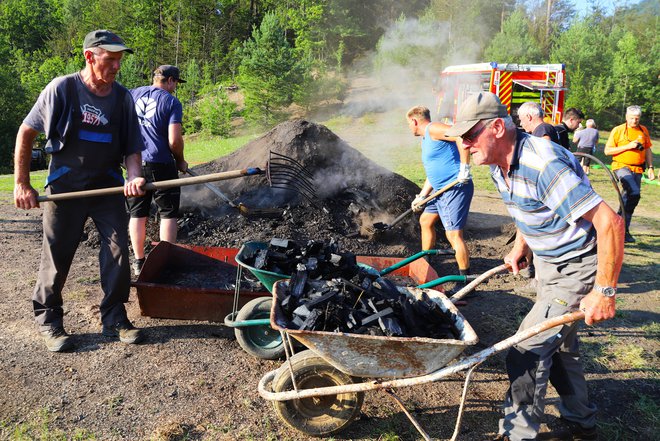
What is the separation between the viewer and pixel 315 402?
9.41 ft

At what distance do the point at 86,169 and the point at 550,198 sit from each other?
324 cm

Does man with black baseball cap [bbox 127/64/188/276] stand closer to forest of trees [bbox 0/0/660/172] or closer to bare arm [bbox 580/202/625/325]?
bare arm [bbox 580/202/625/325]

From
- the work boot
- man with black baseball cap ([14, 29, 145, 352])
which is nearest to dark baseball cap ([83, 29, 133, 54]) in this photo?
man with black baseball cap ([14, 29, 145, 352])

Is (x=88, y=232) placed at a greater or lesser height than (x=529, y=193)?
lesser

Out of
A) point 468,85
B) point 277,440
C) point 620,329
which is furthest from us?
point 468,85

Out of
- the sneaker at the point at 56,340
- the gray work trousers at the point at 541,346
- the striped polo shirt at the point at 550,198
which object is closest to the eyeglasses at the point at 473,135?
the striped polo shirt at the point at 550,198

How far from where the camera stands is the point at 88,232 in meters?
6.55

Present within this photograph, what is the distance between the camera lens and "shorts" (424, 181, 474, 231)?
15.7 feet

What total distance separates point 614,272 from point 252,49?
88.1 ft

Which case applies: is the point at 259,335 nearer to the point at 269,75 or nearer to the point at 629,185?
the point at 629,185

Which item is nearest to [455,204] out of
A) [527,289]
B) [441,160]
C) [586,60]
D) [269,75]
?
[441,160]

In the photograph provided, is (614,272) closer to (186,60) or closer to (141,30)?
(186,60)

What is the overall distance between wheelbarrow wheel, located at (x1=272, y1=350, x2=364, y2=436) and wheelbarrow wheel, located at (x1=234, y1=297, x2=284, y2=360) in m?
0.77

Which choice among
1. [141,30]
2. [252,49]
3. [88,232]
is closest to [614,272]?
[88,232]
